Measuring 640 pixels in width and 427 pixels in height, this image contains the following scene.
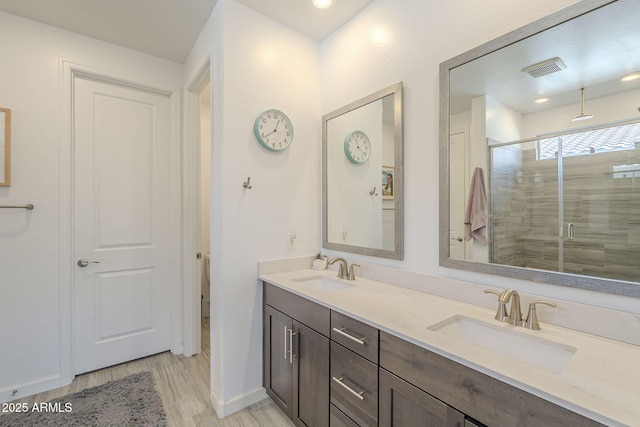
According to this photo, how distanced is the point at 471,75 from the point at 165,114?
2.46 meters

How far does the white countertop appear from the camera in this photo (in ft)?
2.25

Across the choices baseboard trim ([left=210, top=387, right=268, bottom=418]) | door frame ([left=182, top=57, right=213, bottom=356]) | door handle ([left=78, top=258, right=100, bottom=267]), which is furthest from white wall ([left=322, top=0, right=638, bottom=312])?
door handle ([left=78, top=258, right=100, bottom=267])

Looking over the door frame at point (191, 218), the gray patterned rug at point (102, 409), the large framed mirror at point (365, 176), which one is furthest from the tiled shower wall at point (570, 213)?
the door frame at point (191, 218)

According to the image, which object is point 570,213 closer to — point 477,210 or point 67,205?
point 477,210

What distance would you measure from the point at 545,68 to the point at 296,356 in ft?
5.92

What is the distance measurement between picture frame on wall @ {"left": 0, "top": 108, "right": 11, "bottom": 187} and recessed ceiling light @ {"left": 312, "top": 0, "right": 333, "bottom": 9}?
218cm

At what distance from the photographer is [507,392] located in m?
0.80

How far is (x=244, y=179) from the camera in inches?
74.2

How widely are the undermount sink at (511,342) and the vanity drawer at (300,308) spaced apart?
0.54 m

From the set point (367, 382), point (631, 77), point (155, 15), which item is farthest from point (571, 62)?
point (155, 15)

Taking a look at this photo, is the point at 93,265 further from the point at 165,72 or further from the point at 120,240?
the point at 165,72

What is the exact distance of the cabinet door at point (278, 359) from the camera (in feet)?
5.55

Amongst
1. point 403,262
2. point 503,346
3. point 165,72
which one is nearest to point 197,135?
point 165,72

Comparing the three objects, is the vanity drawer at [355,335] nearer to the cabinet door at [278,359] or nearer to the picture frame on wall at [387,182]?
the cabinet door at [278,359]
